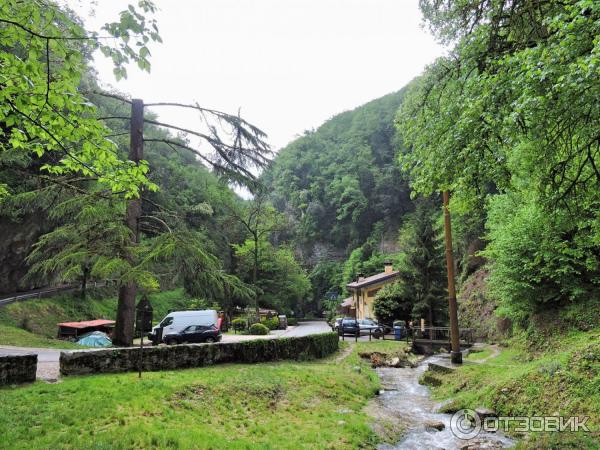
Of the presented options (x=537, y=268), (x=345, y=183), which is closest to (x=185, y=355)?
(x=537, y=268)

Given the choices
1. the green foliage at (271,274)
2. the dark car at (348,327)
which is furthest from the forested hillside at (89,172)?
the green foliage at (271,274)

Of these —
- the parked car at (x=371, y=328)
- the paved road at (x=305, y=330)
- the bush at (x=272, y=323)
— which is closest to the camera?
the parked car at (x=371, y=328)

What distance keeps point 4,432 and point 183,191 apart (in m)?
44.7

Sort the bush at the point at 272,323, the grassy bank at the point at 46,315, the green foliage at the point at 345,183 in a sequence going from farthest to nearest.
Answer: the green foliage at the point at 345,183 → the bush at the point at 272,323 → the grassy bank at the point at 46,315

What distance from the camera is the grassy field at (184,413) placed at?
5891 mm

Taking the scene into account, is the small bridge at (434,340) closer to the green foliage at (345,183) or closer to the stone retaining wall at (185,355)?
the stone retaining wall at (185,355)

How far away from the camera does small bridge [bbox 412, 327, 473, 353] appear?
21609 millimetres

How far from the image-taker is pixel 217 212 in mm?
50375

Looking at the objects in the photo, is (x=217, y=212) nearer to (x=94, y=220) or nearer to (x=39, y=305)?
(x=39, y=305)

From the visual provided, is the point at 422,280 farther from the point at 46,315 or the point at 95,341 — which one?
the point at 46,315

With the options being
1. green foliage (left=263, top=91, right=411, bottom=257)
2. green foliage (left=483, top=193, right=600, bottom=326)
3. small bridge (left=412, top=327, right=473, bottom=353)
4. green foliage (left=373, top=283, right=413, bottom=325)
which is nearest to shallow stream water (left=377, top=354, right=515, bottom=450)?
green foliage (left=483, top=193, right=600, bottom=326)

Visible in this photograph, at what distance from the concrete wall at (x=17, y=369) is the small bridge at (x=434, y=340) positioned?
19.3 metres

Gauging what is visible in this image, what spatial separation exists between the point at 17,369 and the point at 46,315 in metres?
20.7

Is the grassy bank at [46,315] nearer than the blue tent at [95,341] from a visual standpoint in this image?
Yes
